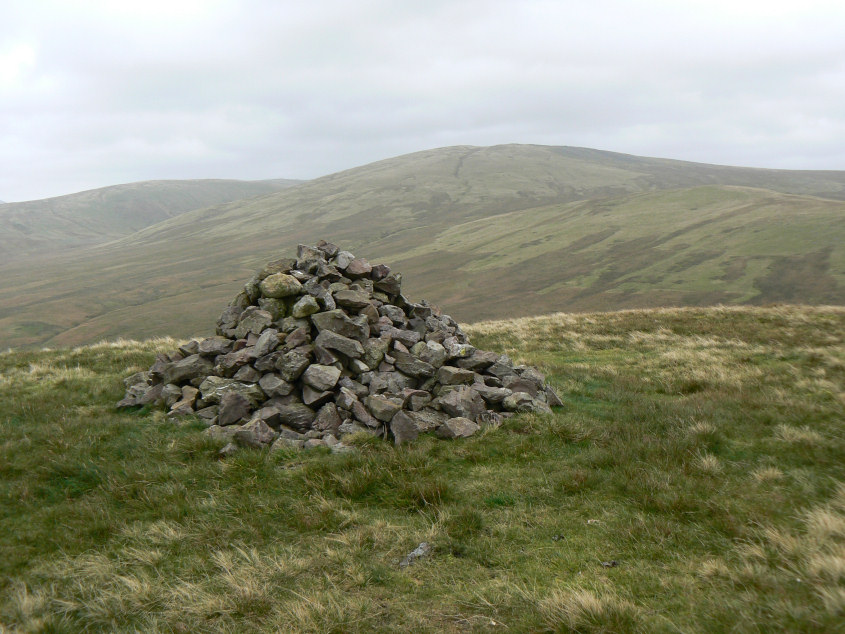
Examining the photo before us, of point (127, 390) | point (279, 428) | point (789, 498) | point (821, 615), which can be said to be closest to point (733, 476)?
point (789, 498)

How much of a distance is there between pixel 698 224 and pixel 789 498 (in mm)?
126420

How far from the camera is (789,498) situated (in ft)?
20.8

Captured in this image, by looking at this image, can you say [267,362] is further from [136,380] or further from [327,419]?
[136,380]

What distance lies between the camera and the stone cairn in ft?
32.6

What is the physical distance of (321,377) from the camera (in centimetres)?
1054

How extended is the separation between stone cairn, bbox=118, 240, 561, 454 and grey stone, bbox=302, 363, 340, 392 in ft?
0.09

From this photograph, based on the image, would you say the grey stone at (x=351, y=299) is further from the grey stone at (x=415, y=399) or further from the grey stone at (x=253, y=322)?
the grey stone at (x=415, y=399)

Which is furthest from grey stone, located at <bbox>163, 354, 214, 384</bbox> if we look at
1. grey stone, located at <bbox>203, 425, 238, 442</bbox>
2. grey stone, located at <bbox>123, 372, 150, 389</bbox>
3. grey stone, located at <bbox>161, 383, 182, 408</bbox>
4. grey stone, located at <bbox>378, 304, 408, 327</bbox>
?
grey stone, located at <bbox>378, 304, 408, 327</bbox>

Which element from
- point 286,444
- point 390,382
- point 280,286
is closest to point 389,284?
A: point 280,286

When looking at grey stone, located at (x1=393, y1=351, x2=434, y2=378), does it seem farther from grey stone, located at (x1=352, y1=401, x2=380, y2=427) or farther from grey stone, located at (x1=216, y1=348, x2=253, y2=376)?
grey stone, located at (x1=216, y1=348, x2=253, y2=376)

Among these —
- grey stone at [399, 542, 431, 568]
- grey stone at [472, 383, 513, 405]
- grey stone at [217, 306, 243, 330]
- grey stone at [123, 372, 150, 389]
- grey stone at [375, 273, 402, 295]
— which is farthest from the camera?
grey stone at [375, 273, 402, 295]

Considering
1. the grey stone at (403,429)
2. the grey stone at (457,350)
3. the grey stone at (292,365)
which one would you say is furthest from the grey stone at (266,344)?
the grey stone at (457,350)

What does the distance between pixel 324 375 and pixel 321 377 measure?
81 mm

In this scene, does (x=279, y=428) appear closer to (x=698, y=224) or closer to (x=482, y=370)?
(x=482, y=370)
